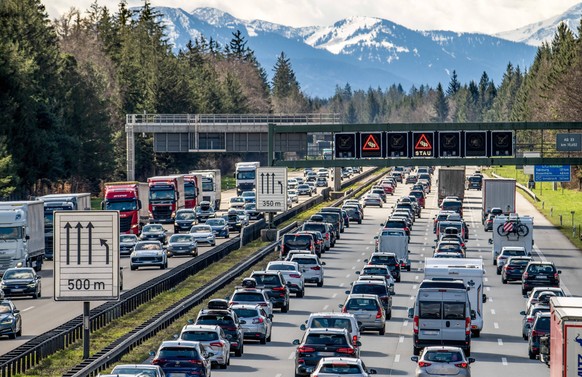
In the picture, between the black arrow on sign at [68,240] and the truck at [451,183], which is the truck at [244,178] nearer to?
the truck at [451,183]

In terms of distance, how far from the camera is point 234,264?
7238 centimetres

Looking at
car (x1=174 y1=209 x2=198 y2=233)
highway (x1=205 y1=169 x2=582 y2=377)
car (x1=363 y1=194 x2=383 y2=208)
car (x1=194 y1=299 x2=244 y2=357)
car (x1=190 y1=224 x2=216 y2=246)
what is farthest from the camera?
car (x1=363 y1=194 x2=383 y2=208)

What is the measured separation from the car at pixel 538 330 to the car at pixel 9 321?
15085mm

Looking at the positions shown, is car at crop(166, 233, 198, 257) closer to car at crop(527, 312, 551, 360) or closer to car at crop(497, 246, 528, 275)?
car at crop(497, 246, 528, 275)

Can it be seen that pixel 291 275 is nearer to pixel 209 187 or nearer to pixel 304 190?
pixel 209 187

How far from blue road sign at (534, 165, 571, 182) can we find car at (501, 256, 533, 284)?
201 ft

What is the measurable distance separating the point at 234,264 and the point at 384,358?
31611 millimetres

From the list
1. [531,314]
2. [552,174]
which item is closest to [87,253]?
[531,314]

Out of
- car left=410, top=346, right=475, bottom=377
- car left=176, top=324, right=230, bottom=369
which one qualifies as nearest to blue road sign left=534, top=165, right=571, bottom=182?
car left=176, top=324, right=230, bottom=369

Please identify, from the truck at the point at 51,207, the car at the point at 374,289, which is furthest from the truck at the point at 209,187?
the car at the point at 374,289

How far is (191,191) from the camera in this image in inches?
4397

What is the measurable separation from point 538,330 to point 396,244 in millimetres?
30045

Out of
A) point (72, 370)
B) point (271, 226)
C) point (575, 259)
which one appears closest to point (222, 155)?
point (271, 226)

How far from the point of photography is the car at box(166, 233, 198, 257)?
255ft
